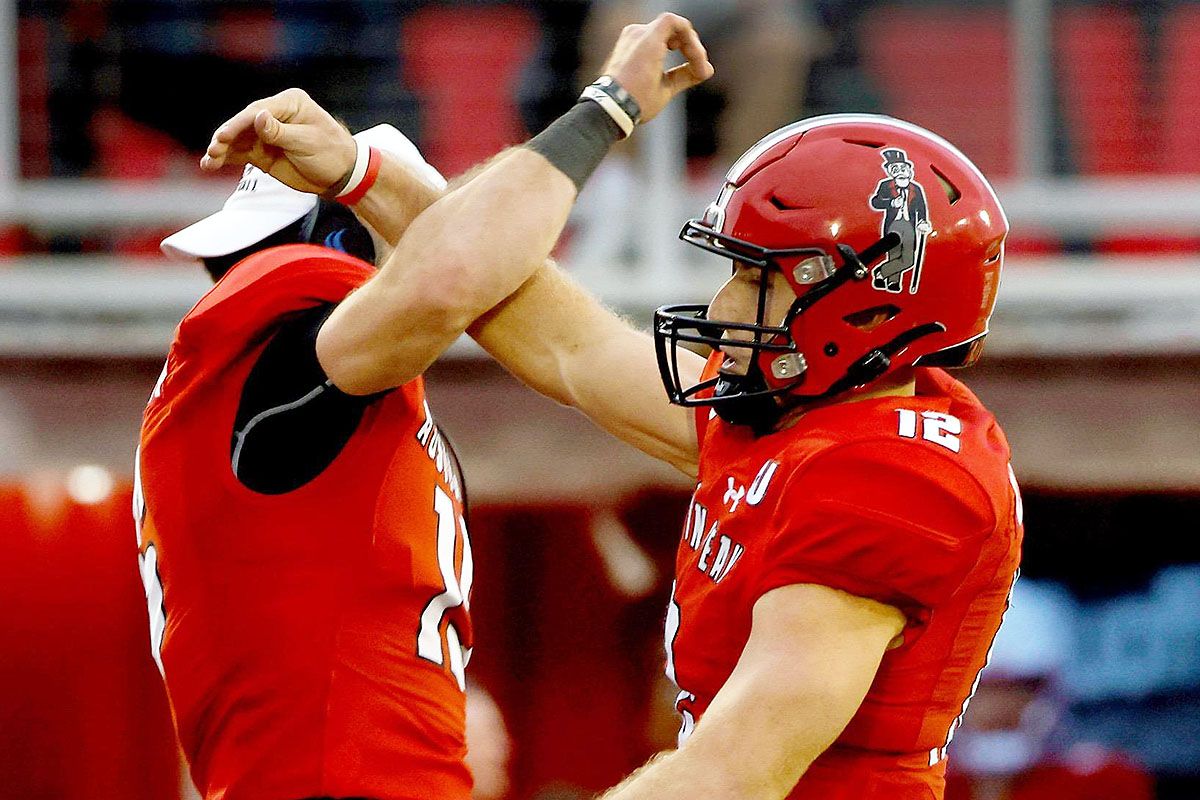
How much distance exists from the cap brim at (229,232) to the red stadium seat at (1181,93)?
16.8ft

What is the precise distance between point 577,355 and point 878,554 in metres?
0.81

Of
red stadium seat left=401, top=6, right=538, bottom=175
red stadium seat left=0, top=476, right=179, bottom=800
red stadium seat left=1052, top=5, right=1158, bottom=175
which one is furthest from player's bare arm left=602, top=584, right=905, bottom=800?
red stadium seat left=1052, top=5, right=1158, bottom=175

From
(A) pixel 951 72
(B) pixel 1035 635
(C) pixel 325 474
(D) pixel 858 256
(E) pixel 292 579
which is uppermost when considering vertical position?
(A) pixel 951 72

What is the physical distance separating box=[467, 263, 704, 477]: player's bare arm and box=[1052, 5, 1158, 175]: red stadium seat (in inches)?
182

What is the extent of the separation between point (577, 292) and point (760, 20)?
3.43m

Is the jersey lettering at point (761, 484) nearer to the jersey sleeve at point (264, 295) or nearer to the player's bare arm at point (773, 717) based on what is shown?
the player's bare arm at point (773, 717)

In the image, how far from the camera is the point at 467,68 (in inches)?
295

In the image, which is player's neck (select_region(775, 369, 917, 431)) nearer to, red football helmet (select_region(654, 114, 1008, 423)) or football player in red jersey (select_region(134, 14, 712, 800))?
red football helmet (select_region(654, 114, 1008, 423))

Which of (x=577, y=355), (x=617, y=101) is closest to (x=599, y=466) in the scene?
(x=577, y=355)

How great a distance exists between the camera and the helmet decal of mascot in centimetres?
208

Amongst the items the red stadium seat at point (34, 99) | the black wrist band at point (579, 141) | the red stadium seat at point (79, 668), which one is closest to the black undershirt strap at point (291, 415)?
the black wrist band at point (579, 141)

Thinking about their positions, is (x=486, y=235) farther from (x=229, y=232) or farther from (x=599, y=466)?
(x=599, y=466)

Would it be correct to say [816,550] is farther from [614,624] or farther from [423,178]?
[614,624]

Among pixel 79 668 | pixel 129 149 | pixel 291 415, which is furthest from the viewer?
pixel 129 149
